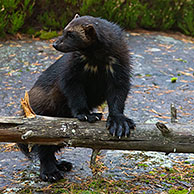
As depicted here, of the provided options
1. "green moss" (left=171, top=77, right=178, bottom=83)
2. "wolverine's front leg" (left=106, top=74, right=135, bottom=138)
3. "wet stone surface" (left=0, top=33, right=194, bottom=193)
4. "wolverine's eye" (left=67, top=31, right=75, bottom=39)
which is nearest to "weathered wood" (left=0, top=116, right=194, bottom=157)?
"wolverine's front leg" (left=106, top=74, right=135, bottom=138)

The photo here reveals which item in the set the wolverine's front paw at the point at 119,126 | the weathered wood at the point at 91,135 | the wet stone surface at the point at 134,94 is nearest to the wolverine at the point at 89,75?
the wolverine's front paw at the point at 119,126

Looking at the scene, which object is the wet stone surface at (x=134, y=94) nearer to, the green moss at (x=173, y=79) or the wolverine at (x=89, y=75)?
the green moss at (x=173, y=79)

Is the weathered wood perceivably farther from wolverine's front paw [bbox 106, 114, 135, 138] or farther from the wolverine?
the wolverine

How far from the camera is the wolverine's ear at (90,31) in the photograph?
350cm

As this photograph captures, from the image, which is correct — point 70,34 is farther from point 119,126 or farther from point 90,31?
point 119,126

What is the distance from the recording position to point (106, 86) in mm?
3842

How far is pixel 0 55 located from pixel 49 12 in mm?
1785

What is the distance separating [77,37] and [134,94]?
117 inches

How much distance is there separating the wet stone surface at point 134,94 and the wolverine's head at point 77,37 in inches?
38.0

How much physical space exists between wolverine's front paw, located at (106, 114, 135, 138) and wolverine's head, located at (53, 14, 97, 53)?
80 cm

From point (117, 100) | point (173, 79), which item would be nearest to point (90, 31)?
point (117, 100)

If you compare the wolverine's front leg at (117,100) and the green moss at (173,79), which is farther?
the green moss at (173,79)

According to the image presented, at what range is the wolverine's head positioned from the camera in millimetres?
3521

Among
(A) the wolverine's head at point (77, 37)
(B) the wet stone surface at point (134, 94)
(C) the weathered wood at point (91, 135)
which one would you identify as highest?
(A) the wolverine's head at point (77, 37)
